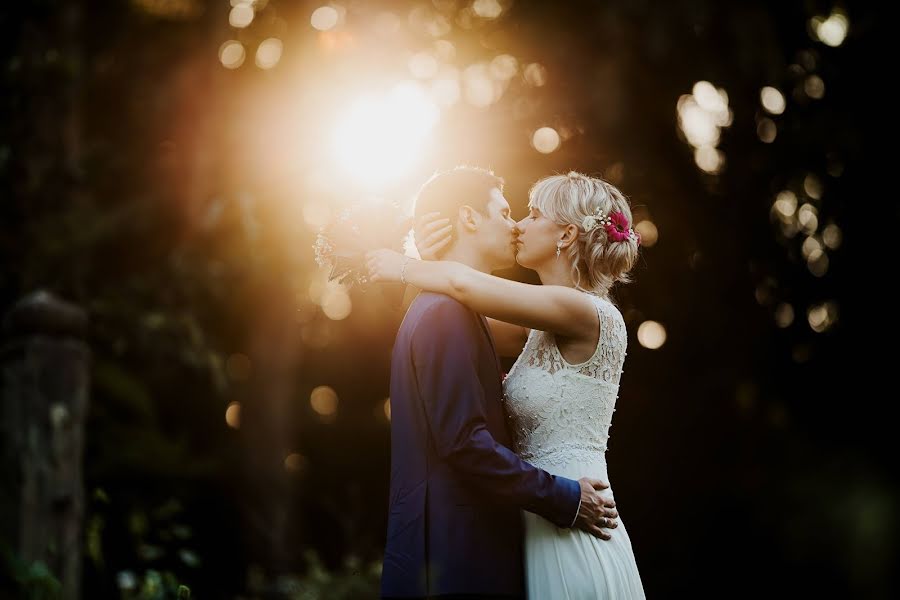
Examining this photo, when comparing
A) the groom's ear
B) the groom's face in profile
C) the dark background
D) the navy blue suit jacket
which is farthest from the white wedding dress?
the dark background

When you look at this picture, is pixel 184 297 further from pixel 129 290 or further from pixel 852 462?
pixel 852 462

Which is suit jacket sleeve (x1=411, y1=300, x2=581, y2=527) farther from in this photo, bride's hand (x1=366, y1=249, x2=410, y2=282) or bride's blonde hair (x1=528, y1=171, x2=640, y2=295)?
bride's blonde hair (x1=528, y1=171, x2=640, y2=295)

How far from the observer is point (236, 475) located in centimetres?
1162

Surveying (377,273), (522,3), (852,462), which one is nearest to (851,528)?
(852,462)

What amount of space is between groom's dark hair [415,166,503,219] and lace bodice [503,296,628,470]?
Result: 51 centimetres

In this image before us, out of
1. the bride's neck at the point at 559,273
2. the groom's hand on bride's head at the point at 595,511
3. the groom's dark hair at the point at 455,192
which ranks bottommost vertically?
the groom's hand on bride's head at the point at 595,511

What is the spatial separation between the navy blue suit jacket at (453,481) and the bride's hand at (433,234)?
28 cm

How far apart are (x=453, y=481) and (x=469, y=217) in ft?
Result: 2.93

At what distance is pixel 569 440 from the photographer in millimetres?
3514

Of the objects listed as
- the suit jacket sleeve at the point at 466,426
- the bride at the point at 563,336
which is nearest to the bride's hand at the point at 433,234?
the bride at the point at 563,336

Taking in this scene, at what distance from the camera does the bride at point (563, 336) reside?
3332mm

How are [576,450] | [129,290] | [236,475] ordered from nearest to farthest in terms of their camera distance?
[576,450], [129,290], [236,475]

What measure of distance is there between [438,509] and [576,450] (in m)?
0.59

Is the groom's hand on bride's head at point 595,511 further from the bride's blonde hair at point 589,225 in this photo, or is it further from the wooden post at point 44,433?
the wooden post at point 44,433
